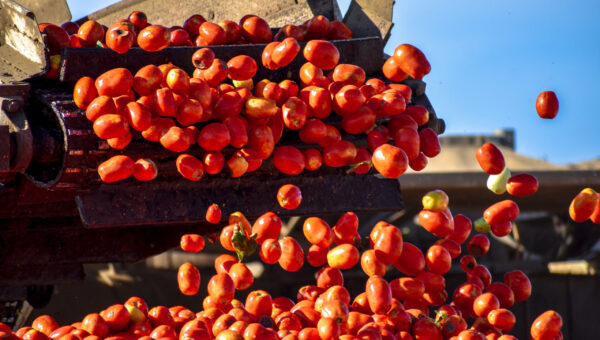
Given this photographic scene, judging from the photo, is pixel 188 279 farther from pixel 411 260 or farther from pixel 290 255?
pixel 411 260

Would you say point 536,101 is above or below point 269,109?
below

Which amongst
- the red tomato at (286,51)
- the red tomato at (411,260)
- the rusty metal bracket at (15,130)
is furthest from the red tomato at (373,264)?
the rusty metal bracket at (15,130)

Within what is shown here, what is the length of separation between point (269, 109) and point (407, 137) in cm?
55

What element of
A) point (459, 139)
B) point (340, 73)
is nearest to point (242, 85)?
point (340, 73)

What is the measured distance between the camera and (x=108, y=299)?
25.9ft

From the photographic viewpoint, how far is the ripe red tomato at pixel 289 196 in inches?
100

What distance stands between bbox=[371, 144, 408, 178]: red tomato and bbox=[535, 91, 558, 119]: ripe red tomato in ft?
2.57

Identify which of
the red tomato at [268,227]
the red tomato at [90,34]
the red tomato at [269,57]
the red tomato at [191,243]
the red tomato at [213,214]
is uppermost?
the red tomato at [90,34]

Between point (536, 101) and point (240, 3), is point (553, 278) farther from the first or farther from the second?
point (240, 3)

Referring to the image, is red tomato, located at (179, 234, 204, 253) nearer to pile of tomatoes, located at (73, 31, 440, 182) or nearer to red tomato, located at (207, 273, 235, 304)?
red tomato, located at (207, 273, 235, 304)

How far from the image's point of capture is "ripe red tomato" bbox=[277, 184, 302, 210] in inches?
100

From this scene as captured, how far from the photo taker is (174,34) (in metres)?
2.77

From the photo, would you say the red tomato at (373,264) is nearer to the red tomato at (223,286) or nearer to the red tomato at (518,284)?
the red tomato at (223,286)

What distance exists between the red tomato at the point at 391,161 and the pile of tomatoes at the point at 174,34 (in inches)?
25.5
